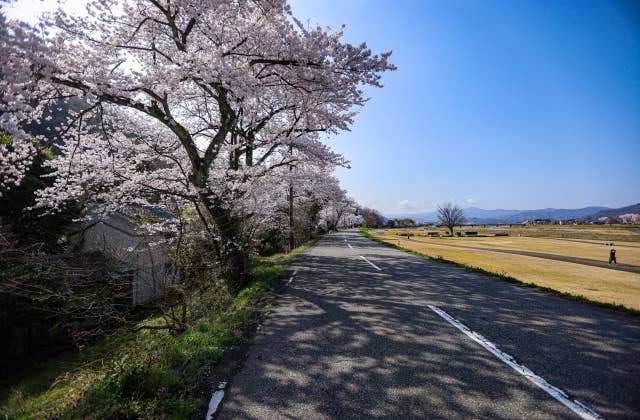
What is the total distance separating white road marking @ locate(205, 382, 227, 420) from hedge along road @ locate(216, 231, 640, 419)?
0.27ft

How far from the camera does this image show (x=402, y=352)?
3.92 metres

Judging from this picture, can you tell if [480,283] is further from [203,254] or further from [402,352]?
[203,254]

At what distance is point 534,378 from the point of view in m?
3.13

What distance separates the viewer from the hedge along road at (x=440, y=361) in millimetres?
2717

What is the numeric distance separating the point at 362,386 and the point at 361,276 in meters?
7.17

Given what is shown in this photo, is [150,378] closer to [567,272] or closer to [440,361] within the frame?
[440,361]

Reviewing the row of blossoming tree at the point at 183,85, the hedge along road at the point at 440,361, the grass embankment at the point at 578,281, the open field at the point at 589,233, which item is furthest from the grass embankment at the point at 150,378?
the open field at the point at 589,233

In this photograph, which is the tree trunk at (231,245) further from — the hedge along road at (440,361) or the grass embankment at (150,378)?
the grass embankment at (150,378)

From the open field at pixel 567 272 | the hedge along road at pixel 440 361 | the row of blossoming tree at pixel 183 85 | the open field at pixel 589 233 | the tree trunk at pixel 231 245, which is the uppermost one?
the row of blossoming tree at pixel 183 85

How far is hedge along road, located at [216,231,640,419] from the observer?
2.72 meters

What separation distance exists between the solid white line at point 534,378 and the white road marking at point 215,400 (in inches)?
131

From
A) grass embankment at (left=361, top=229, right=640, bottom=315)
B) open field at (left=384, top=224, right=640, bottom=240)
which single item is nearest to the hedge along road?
grass embankment at (left=361, top=229, right=640, bottom=315)

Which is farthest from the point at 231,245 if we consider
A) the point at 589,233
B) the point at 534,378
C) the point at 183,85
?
the point at 589,233

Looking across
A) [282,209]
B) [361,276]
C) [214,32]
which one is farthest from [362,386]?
[282,209]
